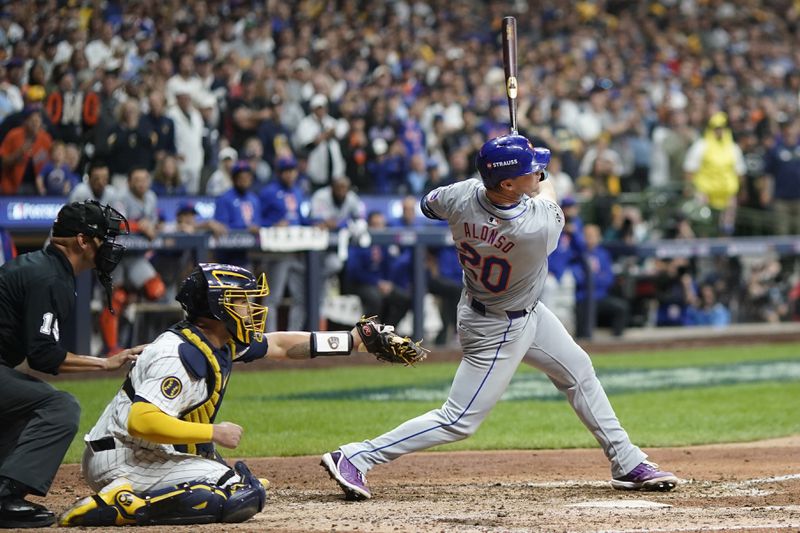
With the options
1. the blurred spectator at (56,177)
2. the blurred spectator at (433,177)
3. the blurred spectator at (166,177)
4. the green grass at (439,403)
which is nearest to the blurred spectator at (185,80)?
the blurred spectator at (166,177)

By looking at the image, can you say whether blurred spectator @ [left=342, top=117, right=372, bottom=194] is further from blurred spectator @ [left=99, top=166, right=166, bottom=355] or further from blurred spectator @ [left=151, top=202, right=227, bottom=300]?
blurred spectator @ [left=99, top=166, right=166, bottom=355]

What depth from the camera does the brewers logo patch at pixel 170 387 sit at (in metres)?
4.88

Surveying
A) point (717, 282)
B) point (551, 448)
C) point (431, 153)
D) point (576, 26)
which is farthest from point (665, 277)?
point (551, 448)

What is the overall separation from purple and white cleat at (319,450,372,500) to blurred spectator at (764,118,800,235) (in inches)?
568

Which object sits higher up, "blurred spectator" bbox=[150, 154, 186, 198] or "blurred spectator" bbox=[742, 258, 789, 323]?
"blurred spectator" bbox=[150, 154, 186, 198]

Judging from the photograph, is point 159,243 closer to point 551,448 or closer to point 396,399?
point 396,399

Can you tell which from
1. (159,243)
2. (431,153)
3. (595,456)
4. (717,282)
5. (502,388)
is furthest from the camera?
(717,282)

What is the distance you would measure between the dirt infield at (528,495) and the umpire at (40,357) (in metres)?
0.53

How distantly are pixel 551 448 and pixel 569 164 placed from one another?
9644 millimetres

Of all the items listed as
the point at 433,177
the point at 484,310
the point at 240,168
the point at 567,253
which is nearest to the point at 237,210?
the point at 240,168

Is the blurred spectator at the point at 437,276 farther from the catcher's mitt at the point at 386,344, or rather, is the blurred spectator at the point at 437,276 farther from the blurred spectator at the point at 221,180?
the catcher's mitt at the point at 386,344

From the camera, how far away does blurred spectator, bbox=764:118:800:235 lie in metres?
19.0

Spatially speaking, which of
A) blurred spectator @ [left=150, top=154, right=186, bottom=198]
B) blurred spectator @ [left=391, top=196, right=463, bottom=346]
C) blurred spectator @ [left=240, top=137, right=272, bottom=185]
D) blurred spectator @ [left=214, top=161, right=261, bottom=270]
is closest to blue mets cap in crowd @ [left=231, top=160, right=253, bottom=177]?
blurred spectator @ [left=214, top=161, right=261, bottom=270]

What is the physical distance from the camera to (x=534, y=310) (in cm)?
612
